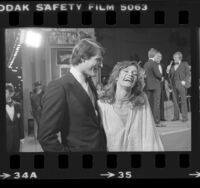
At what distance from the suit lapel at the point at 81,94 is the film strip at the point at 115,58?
163 millimetres

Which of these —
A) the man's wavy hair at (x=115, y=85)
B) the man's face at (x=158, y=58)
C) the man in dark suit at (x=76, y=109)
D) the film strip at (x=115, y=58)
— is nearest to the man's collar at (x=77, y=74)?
the man in dark suit at (x=76, y=109)

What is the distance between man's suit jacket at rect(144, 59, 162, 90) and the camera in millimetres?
13188

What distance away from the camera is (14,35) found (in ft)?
43.0

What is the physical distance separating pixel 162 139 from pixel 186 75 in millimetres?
756

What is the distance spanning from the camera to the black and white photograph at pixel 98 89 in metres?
13.1

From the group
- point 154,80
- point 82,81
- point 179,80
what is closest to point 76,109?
point 82,81

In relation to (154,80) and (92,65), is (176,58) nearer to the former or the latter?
(154,80)

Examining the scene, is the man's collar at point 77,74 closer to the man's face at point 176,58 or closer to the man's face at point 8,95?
the man's face at point 8,95

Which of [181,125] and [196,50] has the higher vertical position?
[196,50]

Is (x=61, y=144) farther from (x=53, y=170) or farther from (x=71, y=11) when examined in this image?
(x=71, y=11)

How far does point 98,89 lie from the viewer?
13.2 m

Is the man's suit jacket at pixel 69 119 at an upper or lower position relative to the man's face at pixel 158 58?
lower

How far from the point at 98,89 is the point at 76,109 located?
13.1 inches
